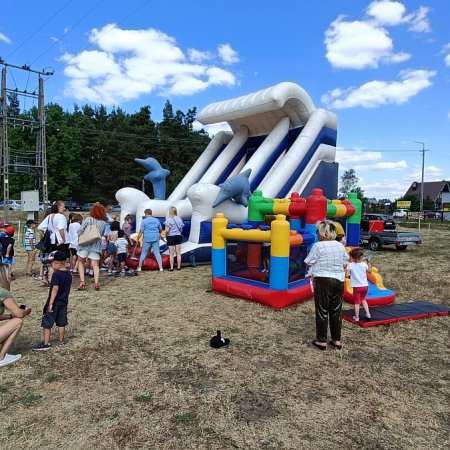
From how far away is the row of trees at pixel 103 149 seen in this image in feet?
123

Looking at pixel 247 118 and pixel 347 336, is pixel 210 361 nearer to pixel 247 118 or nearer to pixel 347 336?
pixel 347 336

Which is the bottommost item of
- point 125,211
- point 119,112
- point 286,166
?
point 125,211

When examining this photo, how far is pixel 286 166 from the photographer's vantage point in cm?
905

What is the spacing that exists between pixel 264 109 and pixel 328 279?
6596 millimetres

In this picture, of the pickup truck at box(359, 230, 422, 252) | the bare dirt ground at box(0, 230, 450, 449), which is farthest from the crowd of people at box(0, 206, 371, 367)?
the pickup truck at box(359, 230, 422, 252)

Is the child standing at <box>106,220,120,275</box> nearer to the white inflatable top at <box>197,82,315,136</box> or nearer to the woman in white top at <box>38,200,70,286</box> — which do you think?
the woman in white top at <box>38,200,70,286</box>

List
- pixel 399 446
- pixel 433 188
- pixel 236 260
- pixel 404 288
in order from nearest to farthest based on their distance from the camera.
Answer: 1. pixel 399 446
2. pixel 236 260
3. pixel 404 288
4. pixel 433 188

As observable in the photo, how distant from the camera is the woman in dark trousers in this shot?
380cm

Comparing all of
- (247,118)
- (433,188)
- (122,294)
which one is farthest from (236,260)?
(433,188)

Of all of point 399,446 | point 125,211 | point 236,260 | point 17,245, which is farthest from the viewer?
point 17,245

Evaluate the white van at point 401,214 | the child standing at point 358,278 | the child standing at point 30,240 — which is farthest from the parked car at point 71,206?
the child standing at point 358,278

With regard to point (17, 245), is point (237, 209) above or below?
above

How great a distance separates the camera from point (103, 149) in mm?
40750

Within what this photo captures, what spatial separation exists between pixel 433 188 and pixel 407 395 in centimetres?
6486
